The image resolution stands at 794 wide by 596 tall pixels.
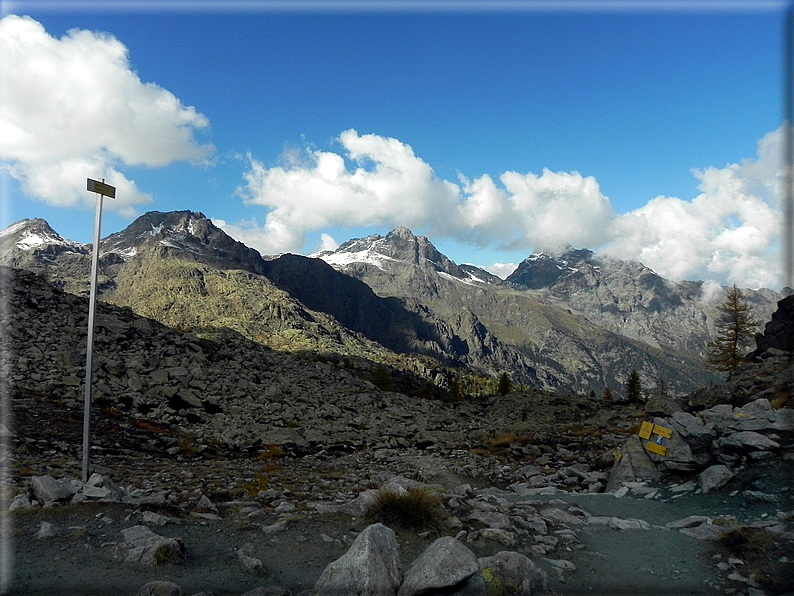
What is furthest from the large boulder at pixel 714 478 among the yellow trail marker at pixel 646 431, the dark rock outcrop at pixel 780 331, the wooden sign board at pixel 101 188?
the dark rock outcrop at pixel 780 331

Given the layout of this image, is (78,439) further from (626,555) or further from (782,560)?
(782,560)

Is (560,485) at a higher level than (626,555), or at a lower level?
lower

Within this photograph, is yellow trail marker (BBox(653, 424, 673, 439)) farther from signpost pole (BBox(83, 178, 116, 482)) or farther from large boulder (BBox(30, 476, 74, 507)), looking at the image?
large boulder (BBox(30, 476, 74, 507))

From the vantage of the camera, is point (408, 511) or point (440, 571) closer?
point (440, 571)

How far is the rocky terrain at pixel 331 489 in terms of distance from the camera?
686 cm

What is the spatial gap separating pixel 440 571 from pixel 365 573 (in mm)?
1071

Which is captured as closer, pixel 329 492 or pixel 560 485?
pixel 329 492

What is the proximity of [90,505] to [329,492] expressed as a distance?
6597mm

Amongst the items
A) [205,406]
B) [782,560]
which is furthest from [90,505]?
[205,406]

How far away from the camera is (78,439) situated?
1655 cm

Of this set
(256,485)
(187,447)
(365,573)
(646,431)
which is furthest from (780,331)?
(365,573)

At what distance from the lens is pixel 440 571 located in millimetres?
6215

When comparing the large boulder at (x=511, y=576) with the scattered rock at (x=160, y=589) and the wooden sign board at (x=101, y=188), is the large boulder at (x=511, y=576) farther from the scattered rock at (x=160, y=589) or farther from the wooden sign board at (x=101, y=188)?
the wooden sign board at (x=101, y=188)

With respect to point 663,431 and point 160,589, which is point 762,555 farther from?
point 160,589
